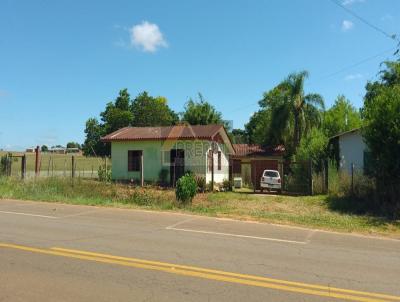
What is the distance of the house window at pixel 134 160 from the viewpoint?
3041 cm

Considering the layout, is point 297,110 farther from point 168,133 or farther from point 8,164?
point 8,164

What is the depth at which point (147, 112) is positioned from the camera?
52.7 metres

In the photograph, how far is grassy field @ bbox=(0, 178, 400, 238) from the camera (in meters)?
13.9

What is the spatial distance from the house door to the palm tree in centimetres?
1248

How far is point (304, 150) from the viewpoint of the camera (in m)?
27.5

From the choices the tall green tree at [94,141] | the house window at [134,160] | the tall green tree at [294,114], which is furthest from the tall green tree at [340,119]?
the tall green tree at [94,141]

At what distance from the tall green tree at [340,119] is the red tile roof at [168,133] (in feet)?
32.3

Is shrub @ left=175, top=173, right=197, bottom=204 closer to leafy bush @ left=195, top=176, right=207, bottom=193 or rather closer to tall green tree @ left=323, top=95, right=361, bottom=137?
leafy bush @ left=195, top=176, right=207, bottom=193

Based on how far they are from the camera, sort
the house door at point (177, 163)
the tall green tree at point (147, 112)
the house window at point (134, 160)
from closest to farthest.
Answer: the house door at point (177, 163) → the house window at point (134, 160) → the tall green tree at point (147, 112)

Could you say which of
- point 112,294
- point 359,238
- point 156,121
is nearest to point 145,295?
point 112,294

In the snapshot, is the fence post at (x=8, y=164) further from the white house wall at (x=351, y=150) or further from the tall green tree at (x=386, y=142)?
the tall green tree at (x=386, y=142)

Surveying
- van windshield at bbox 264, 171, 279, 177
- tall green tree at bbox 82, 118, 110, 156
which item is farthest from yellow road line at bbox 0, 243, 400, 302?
tall green tree at bbox 82, 118, 110, 156

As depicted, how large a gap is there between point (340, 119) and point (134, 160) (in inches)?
671

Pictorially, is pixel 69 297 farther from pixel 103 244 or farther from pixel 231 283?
pixel 103 244
